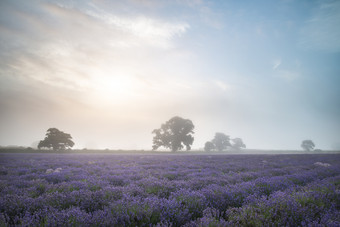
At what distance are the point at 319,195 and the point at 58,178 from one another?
834 centimetres

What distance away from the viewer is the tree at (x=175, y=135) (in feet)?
158

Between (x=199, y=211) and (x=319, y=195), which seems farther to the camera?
(x=319, y=195)

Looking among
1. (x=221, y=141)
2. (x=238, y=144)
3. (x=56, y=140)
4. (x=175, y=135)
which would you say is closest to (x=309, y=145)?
(x=238, y=144)

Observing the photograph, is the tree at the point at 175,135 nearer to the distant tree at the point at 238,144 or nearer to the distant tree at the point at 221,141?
the distant tree at the point at 221,141

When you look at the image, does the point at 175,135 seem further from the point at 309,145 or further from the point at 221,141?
the point at 309,145

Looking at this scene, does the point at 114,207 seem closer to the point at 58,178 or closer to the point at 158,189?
the point at 158,189

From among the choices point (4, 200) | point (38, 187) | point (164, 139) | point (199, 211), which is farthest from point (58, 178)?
point (164, 139)

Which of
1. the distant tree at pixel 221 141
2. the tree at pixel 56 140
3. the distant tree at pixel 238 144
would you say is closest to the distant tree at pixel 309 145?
the distant tree at pixel 238 144

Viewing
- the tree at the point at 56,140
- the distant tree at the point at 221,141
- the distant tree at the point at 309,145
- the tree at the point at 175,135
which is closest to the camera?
the tree at the point at 56,140

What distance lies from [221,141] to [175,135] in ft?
132

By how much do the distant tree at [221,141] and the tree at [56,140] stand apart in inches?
2436

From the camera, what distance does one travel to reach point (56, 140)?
36375 millimetres

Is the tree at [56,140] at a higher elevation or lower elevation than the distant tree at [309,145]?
higher

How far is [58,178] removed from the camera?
6727mm
